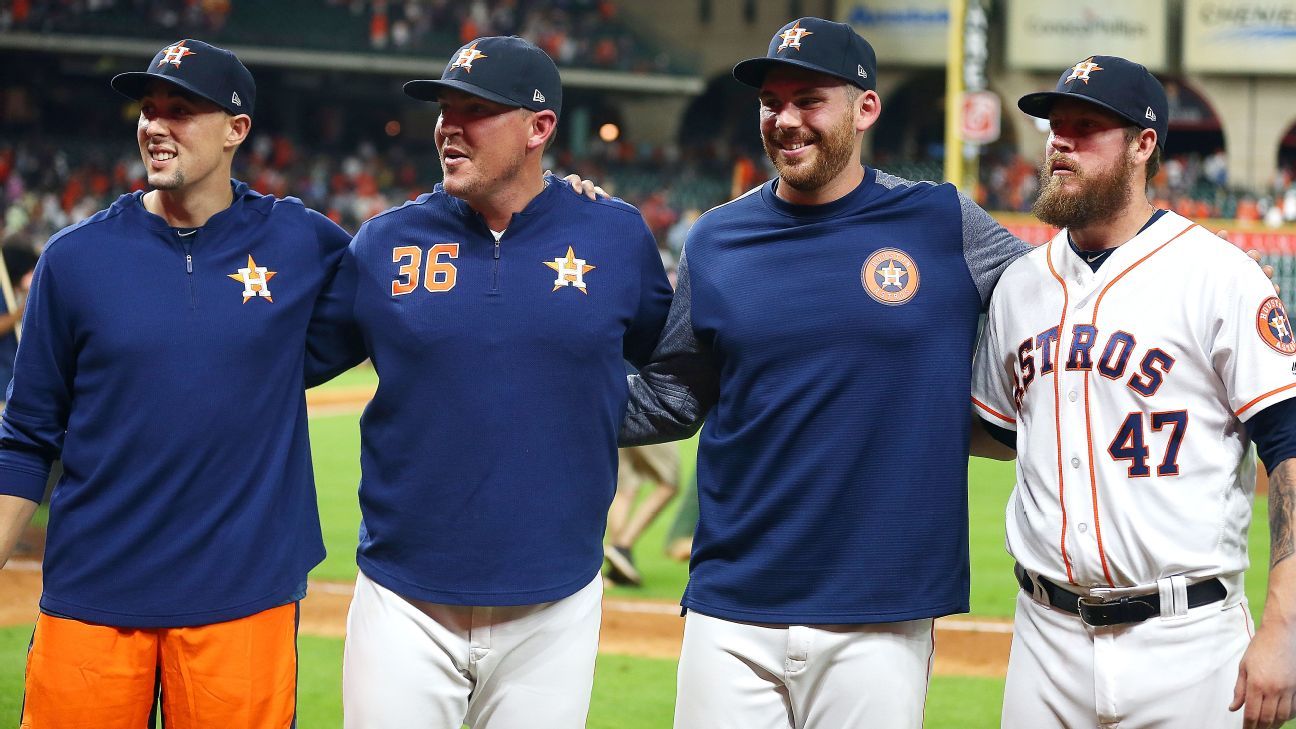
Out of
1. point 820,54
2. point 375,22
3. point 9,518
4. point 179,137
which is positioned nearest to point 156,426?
point 9,518

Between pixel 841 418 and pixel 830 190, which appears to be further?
pixel 830 190

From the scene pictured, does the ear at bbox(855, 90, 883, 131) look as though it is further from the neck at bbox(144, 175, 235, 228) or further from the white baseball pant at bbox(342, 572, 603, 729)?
the neck at bbox(144, 175, 235, 228)

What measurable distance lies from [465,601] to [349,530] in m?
6.71

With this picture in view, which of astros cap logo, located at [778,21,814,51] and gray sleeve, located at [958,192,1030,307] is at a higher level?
astros cap logo, located at [778,21,814,51]

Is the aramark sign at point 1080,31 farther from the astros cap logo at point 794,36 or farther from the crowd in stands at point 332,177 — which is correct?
the astros cap logo at point 794,36

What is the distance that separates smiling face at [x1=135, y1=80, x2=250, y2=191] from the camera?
10.8 ft

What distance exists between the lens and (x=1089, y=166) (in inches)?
126

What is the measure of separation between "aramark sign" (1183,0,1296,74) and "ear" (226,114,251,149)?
3354 centimetres

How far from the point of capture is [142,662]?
3.20 m

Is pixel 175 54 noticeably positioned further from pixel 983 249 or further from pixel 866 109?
pixel 983 249

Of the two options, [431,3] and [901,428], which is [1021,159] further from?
[901,428]

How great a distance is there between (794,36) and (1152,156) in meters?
0.90

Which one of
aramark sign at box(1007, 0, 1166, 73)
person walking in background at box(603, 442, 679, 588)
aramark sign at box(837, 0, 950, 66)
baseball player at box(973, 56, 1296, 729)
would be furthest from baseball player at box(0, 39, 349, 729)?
aramark sign at box(837, 0, 950, 66)

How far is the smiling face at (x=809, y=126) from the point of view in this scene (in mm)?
3299
